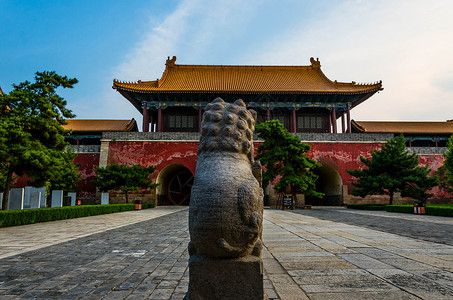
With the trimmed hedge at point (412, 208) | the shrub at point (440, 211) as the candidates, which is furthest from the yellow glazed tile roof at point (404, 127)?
the shrub at point (440, 211)

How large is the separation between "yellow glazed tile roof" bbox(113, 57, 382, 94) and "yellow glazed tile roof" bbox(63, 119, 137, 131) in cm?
360

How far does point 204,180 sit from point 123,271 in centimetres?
184

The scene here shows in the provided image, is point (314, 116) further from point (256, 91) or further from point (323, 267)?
point (323, 267)

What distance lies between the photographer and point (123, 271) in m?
3.26

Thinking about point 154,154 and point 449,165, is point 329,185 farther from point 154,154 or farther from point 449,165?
point 154,154

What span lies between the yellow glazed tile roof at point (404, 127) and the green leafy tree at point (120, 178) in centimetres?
1563

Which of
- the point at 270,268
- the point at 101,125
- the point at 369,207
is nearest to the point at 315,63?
the point at 369,207

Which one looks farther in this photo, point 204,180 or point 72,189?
point 72,189

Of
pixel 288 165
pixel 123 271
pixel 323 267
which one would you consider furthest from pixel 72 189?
pixel 323 267

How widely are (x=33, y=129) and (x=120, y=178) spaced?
574 cm

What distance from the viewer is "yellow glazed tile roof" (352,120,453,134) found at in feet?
70.5

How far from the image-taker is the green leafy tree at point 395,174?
14.5m

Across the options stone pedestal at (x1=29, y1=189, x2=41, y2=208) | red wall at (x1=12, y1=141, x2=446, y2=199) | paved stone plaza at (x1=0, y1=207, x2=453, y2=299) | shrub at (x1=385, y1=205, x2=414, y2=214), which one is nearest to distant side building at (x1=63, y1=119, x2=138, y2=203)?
red wall at (x1=12, y1=141, x2=446, y2=199)

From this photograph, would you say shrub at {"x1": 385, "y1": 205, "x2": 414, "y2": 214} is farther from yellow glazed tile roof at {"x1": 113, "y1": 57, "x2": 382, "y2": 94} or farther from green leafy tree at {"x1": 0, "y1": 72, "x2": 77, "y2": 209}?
green leafy tree at {"x1": 0, "y1": 72, "x2": 77, "y2": 209}
